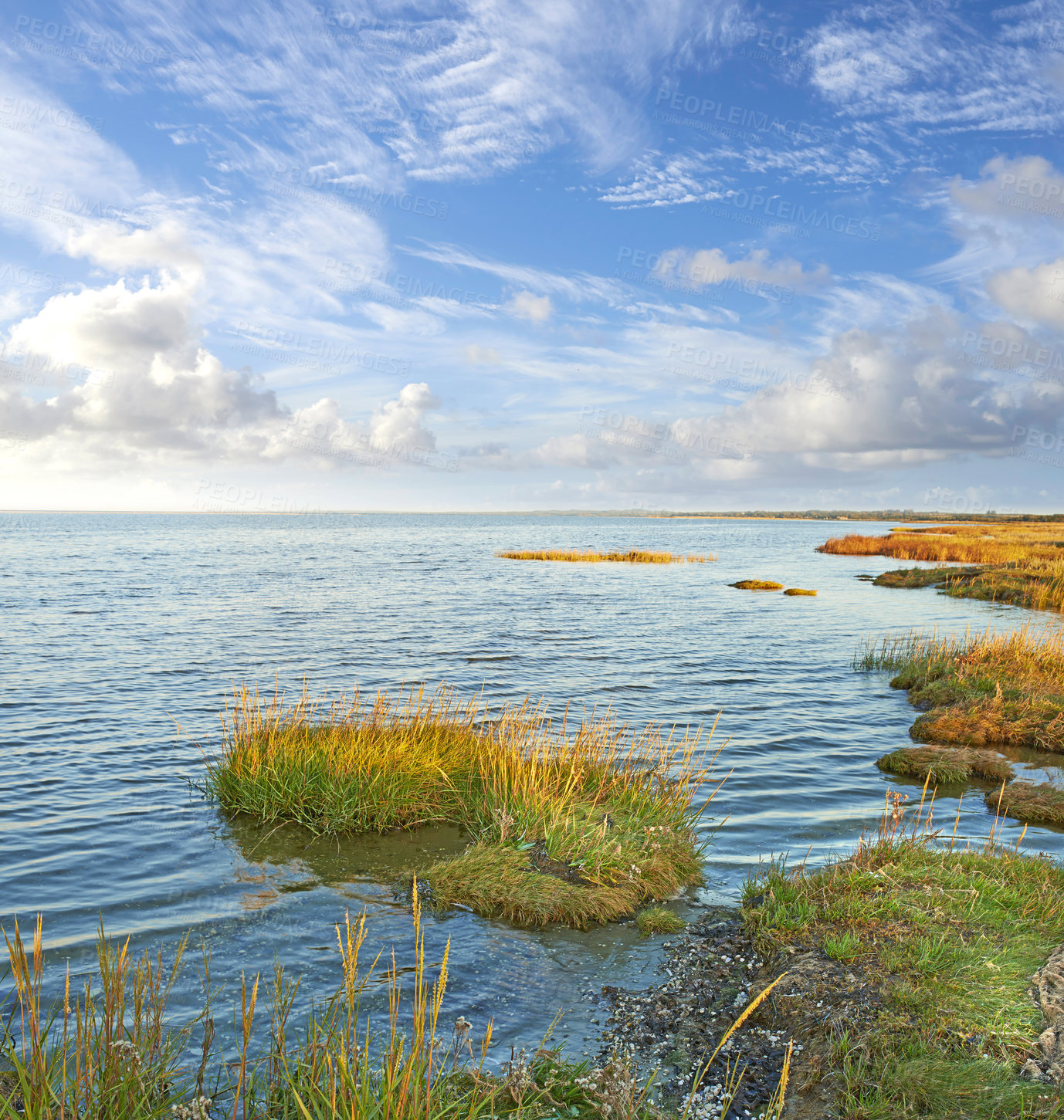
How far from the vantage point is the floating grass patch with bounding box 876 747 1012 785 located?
15008mm

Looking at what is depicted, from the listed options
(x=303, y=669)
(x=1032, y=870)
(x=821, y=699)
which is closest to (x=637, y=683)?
(x=821, y=699)

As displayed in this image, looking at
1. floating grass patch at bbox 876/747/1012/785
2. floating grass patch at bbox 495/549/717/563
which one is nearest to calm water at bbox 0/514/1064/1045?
floating grass patch at bbox 876/747/1012/785

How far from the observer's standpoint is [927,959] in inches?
261

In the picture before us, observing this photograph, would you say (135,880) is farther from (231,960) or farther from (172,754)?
(172,754)

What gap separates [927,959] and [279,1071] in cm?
532

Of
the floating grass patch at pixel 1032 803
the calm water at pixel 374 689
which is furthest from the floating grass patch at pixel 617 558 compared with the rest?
the floating grass patch at pixel 1032 803

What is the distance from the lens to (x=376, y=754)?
11898mm

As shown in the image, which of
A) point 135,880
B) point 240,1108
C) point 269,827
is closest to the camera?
point 240,1108

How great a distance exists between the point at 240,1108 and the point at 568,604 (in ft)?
129

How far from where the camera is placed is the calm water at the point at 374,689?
8.42 m

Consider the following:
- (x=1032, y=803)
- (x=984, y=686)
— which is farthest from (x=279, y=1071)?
(x=984, y=686)

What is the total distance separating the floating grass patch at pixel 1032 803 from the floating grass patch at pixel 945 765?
3.19 ft

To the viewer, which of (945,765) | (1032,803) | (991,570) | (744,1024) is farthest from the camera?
(991,570)

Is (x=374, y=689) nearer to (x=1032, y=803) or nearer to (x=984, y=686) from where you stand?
(x=1032, y=803)
